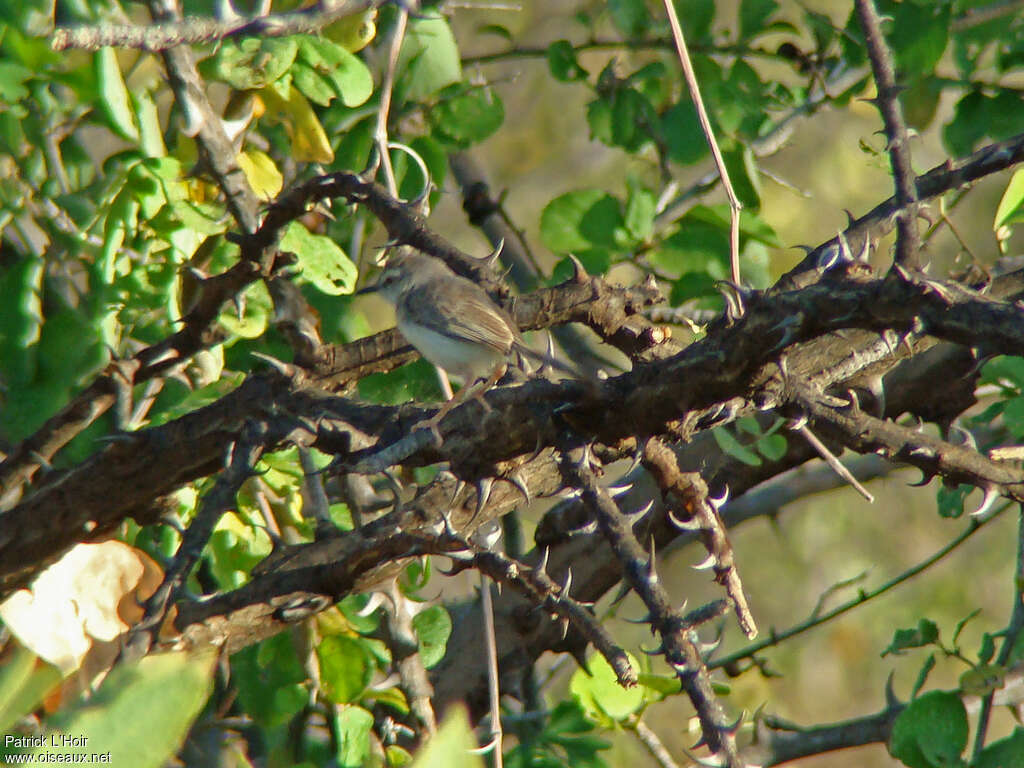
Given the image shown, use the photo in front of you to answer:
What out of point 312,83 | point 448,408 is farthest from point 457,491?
point 312,83

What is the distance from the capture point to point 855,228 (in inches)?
72.1

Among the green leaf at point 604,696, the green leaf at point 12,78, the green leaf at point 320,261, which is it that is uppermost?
the green leaf at point 12,78

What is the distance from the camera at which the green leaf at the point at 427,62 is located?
113 inches

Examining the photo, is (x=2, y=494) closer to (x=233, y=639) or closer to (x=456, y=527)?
(x=233, y=639)

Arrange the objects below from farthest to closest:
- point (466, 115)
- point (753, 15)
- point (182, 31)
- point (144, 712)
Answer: point (753, 15)
point (466, 115)
point (182, 31)
point (144, 712)

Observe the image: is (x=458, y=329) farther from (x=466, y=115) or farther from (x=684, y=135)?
(x=684, y=135)

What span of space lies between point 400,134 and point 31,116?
1039mm

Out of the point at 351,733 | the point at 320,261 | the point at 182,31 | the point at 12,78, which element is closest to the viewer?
the point at 182,31

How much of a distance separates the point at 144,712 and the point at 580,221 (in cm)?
232

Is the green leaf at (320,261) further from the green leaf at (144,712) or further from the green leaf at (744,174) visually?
the green leaf at (144,712)

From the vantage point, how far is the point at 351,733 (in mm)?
2564

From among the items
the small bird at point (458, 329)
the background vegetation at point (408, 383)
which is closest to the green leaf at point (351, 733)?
the background vegetation at point (408, 383)

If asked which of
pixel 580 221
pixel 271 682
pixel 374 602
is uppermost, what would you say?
pixel 580 221

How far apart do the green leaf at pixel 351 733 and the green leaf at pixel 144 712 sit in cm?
202
